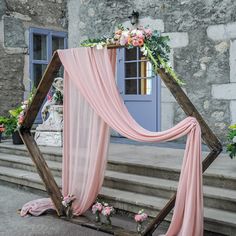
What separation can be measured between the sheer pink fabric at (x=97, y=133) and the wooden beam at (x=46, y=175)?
10 centimetres

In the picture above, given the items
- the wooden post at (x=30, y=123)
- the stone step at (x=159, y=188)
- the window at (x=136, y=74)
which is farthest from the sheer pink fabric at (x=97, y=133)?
the window at (x=136, y=74)

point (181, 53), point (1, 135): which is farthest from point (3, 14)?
point (181, 53)

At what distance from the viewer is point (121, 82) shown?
21.8 feet

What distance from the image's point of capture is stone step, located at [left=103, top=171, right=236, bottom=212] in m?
3.22

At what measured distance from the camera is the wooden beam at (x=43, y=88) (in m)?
3.64

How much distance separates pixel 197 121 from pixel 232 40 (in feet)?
9.81

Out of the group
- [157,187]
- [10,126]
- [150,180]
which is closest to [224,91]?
[150,180]

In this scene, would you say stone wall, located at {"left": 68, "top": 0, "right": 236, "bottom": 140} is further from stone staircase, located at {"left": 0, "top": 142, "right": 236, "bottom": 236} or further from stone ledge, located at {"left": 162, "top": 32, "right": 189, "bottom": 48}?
stone staircase, located at {"left": 0, "top": 142, "right": 236, "bottom": 236}

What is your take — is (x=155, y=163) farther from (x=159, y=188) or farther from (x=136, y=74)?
(x=136, y=74)

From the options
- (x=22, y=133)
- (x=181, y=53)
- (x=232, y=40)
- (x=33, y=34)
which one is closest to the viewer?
(x=22, y=133)

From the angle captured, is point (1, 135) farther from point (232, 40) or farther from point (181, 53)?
point (232, 40)

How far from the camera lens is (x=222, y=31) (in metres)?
5.48

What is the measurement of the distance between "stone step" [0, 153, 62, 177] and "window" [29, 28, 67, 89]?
183cm

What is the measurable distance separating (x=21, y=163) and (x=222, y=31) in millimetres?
3362
